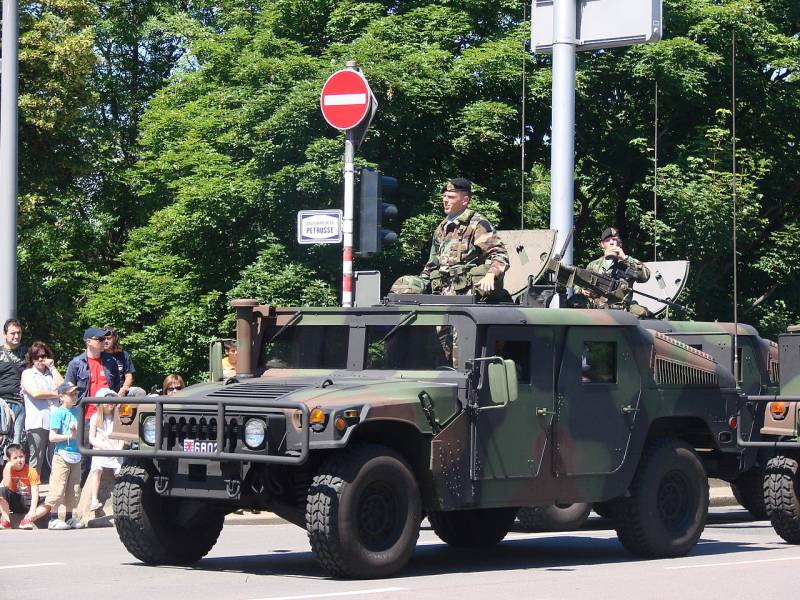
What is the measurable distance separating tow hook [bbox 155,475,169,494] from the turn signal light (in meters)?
6.00

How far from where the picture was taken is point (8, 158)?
692 inches

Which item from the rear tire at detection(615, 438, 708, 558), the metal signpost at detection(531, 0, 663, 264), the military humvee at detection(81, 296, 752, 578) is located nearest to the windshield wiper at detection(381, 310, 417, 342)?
the military humvee at detection(81, 296, 752, 578)

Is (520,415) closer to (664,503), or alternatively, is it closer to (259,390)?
(664,503)

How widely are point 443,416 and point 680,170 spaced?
17.8 meters

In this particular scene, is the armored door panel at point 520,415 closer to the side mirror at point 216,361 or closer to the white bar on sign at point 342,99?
the side mirror at point 216,361

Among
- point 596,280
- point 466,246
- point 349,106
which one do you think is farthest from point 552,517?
point 349,106

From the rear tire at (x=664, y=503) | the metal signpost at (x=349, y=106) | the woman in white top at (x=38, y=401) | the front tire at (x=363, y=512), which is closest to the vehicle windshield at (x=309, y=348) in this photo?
the front tire at (x=363, y=512)

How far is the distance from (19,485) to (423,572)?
18.1ft

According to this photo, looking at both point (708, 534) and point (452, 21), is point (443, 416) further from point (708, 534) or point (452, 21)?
point (452, 21)

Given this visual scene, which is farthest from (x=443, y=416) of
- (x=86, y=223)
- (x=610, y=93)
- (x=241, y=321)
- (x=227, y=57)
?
(x=86, y=223)

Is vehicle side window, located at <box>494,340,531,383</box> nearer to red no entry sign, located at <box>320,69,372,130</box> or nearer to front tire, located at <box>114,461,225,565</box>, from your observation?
front tire, located at <box>114,461,225,565</box>

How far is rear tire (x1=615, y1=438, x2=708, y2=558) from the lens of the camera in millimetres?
12391

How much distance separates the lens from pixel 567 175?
17.4 m

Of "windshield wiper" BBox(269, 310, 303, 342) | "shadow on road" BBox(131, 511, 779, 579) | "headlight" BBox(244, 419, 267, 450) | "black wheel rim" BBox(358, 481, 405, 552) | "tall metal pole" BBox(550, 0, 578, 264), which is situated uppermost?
"tall metal pole" BBox(550, 0, 578, 264)
